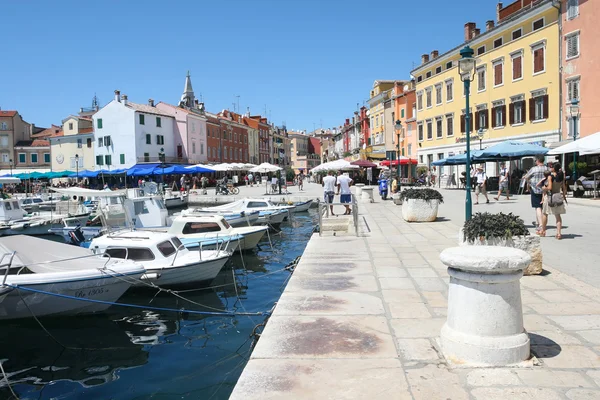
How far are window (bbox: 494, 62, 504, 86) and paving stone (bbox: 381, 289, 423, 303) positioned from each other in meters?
32.2

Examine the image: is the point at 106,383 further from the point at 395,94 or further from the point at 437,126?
the point at 395,94

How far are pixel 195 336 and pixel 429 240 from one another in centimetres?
643

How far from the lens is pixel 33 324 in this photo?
976cm

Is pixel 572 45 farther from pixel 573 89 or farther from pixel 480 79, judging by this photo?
pixel 480 79

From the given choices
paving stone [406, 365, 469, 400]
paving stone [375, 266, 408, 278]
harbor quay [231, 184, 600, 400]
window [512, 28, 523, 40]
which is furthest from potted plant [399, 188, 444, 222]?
window [512, 28, 523, 40]

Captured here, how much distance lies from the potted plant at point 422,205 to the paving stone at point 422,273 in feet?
24.7

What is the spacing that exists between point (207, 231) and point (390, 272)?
919 cm

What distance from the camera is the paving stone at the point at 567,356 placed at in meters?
4.49

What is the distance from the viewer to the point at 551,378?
420 cm

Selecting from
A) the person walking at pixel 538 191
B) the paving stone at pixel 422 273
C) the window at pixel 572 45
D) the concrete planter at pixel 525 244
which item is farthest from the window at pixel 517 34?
the concrete planter at pixel 525 244

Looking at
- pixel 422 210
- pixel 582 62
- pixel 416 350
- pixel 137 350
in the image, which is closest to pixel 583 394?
pixel 416 350

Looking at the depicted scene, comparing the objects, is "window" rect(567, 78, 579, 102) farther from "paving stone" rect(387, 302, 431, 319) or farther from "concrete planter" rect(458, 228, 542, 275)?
"paving stone" rect(387, 302, 431, 319)

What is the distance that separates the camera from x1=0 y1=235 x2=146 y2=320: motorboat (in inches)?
360

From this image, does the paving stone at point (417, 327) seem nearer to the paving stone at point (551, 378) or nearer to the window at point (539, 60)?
the paving stone at point (551, 378)
